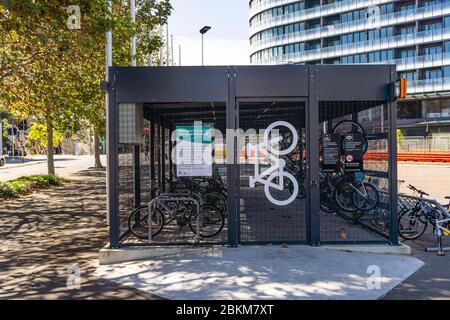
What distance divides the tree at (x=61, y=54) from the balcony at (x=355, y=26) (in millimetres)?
41848

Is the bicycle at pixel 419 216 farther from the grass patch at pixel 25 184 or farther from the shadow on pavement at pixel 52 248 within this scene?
the grass patch at pixel 25 184

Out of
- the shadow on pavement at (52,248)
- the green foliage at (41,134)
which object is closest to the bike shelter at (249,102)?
the shadow on pavement at (52,248)

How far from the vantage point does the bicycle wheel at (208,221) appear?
337 inches

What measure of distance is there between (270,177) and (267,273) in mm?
6005

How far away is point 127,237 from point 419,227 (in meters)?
5.93

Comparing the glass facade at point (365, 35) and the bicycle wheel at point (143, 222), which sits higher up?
the glass facade at point (365, 35)

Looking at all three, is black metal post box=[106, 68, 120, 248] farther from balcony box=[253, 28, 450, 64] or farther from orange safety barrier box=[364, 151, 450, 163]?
balcony box=[253, 28, 450, 64]

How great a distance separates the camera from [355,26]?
56.3m

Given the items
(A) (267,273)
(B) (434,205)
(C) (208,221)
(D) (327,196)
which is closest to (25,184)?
(C) (208,221)

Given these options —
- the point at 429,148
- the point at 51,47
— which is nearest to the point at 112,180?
the point at 51,47

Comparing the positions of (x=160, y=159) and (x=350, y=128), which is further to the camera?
(x=160, y=159)

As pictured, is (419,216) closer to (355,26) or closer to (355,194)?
(355,194)

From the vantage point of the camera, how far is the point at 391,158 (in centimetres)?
785
